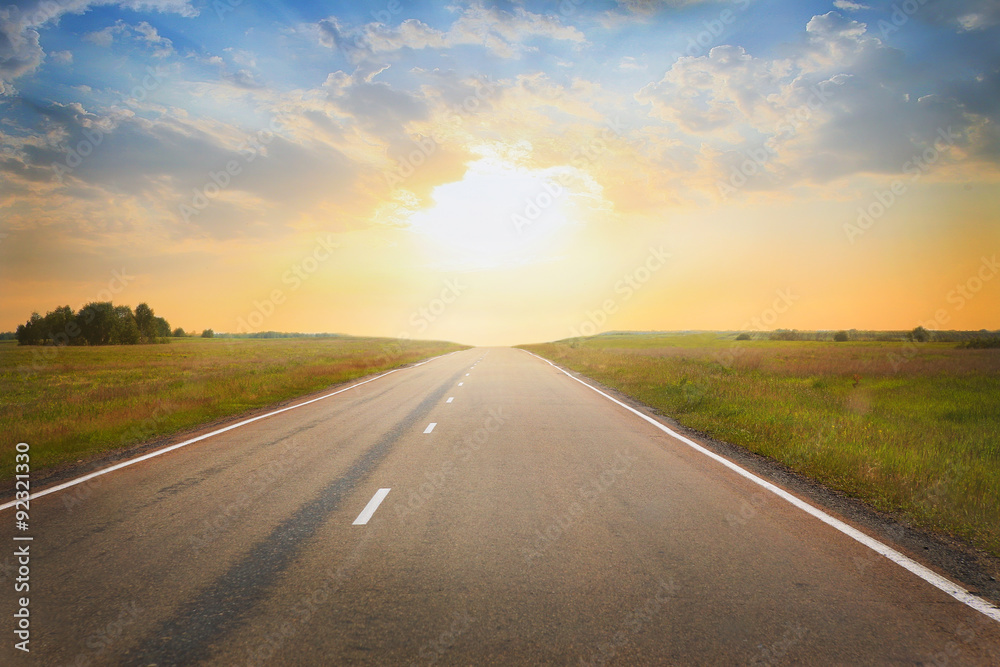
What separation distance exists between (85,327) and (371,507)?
409 feet

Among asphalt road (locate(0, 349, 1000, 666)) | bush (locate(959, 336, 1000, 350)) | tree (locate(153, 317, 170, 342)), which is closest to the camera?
asphalt road (locate(0, 349, 1000, 666))

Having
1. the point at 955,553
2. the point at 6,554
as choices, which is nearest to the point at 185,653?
the point at 6,554

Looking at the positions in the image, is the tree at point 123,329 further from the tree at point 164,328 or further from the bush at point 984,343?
the bush at point 984,343

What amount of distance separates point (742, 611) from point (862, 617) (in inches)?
30.8

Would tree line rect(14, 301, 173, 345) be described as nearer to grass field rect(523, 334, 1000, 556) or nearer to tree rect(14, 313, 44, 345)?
tree rect(14, 313, 44, 345)

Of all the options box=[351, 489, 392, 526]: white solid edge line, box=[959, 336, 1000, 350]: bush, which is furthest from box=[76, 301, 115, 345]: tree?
box=[959, 336, 1000, 350]: bush

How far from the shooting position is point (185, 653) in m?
2.89

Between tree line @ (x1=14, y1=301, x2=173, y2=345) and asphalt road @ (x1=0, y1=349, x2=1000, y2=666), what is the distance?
393 feet

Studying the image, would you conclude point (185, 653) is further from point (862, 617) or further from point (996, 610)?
point (996, 610)

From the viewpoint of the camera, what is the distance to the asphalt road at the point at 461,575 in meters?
2.98

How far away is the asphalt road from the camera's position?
298 cm

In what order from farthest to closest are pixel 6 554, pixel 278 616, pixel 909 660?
pixel 6 554 → pixel 278 616 → pixel 909 660

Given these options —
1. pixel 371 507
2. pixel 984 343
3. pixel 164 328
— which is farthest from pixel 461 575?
pixel 164 328

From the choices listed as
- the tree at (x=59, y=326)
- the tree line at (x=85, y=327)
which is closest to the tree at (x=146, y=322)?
the tree line at (x=85, y=327)
